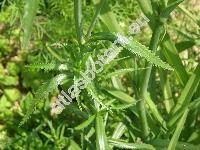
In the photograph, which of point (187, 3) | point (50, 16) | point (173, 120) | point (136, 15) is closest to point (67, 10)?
point (50, 16)

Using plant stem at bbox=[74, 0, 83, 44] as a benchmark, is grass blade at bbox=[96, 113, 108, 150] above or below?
below

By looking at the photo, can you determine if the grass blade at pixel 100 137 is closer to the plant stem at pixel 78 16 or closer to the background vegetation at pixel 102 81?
the background vegetation at pixel 102 81

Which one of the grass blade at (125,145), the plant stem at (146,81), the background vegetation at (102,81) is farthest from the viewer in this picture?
the grass blade at (125,145)

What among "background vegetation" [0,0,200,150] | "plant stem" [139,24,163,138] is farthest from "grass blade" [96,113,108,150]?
"plant stem" [139,24,163,138]

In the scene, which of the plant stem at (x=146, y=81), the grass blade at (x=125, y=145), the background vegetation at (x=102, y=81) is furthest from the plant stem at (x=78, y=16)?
the grass blade at (x=125, y=145)

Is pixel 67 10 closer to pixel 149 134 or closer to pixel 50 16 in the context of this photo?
pixel 50 16

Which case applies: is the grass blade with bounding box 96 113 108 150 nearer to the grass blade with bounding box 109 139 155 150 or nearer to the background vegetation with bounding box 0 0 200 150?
the background vegetation with bounding box 0 0 200 150

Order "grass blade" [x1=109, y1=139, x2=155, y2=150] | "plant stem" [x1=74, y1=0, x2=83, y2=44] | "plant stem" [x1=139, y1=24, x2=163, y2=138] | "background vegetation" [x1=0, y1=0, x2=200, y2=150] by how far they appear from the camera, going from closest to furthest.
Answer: "plant stem" [x1=74, y1=0, x2=83, y2=44]
"background vegetation" [x1=0, y1=0, x2=200, y2=150]
"plant stem" [x1=139, y1=24, x2=163, y2=138]
"grass blade" [x1=109, y1=139, x2=155, y2=150]

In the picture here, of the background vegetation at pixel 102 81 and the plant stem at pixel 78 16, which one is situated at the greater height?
the plant stem at pixel 78 16

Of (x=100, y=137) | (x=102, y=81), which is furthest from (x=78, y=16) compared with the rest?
(x=102, y=81)
